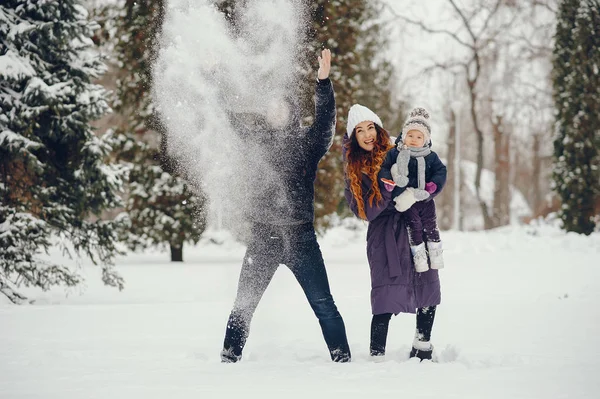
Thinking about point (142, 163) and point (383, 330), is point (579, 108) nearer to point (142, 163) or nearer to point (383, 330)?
point (142, 163)

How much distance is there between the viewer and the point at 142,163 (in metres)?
18.8

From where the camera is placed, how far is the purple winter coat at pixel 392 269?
537 cm

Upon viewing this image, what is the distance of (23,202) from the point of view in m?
9.79

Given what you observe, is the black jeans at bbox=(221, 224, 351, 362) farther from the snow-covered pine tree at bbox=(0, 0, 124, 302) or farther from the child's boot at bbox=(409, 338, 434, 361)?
the snow-covered pine tree at bbox=(0, 0, 124, 302)

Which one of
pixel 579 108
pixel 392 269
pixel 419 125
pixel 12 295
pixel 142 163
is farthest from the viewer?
pixel 579 108

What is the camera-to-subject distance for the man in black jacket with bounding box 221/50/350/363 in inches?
208

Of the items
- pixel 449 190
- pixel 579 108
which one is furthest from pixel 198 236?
pixel 449 190

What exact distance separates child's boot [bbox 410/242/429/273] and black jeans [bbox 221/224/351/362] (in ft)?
2.30

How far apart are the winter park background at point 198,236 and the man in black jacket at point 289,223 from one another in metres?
0.18

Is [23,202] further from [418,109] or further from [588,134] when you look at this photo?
[588,134]

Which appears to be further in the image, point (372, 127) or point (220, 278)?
point (220, 278)

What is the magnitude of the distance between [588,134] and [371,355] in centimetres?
1923

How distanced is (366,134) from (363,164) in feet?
0.77

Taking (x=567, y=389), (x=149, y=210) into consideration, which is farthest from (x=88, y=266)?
(x=567, y=389)
